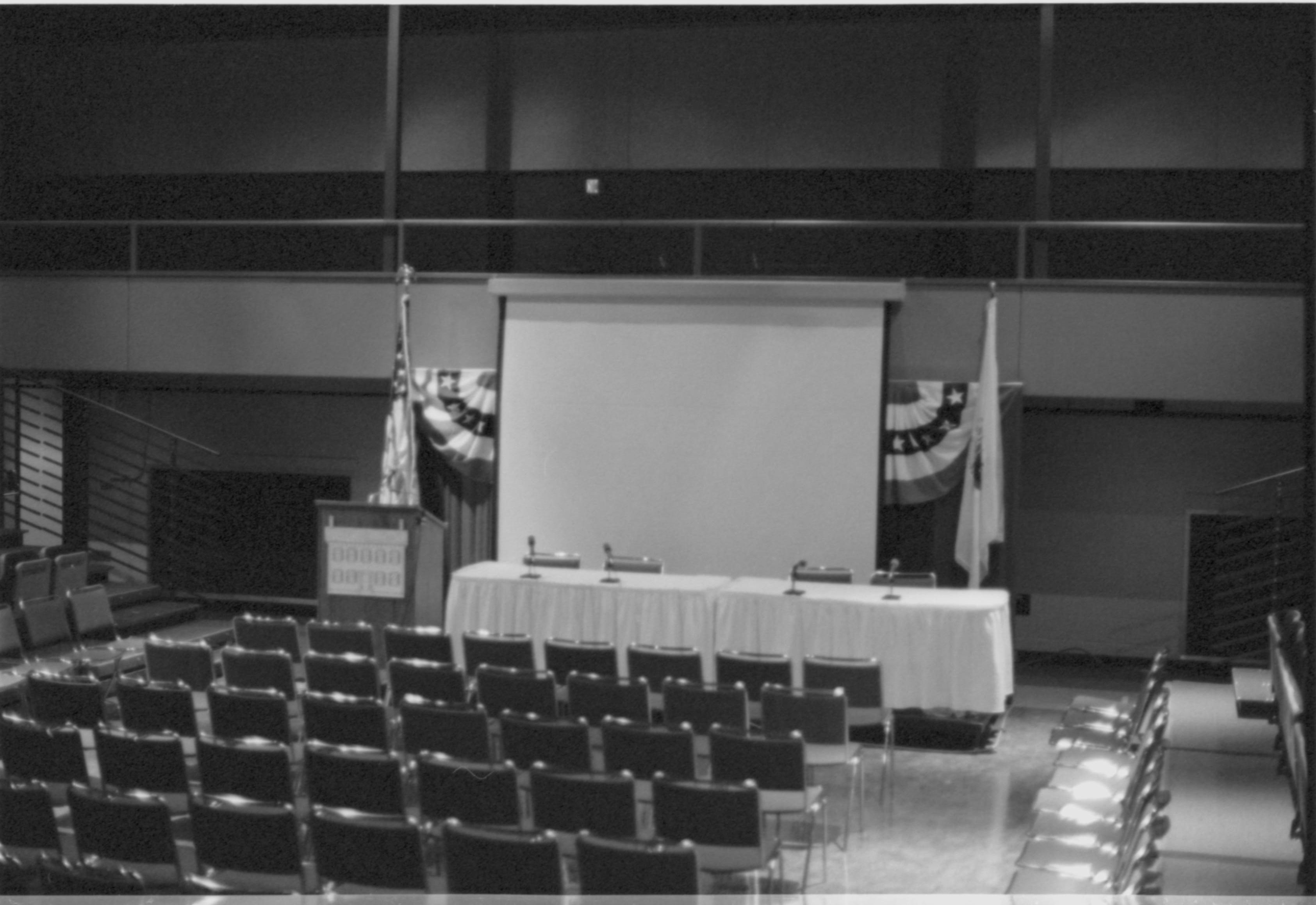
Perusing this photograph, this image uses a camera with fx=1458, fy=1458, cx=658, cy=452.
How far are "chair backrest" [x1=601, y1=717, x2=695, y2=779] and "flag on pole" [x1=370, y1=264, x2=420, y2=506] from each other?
17.8 feet

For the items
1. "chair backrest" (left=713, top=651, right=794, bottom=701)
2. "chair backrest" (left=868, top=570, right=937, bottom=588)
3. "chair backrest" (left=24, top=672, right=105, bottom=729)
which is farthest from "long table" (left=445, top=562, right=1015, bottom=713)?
"chair backrest" (left=24, top=672, right=105, bottom=729)

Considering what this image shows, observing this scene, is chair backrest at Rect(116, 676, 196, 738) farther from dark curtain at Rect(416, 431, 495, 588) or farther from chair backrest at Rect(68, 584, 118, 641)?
dark curtain at Rect(416, 431, 495, 588)

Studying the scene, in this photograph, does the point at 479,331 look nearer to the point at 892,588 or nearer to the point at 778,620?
the point at 778,620

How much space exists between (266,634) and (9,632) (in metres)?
2.27

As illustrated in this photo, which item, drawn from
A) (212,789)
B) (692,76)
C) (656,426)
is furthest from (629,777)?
(692,76)

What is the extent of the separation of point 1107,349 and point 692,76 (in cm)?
558

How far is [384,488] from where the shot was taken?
11938 mm

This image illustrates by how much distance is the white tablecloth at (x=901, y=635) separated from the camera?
30.4ft

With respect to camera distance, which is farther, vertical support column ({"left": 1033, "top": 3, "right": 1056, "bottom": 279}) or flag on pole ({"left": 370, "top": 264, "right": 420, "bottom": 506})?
flag on pole ({"left": 370, "top": 264, "right": 420, "bottom": 506})

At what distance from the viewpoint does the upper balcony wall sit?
11.3 m

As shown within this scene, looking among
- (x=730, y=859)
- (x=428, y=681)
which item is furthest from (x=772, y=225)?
(x=730, y=859)

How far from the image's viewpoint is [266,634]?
9172 millimetres

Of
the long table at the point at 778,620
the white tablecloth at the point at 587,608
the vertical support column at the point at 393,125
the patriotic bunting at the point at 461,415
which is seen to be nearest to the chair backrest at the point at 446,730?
the white tablecloth at the point at 587,608

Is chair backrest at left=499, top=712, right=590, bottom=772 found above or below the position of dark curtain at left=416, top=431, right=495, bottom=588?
below
